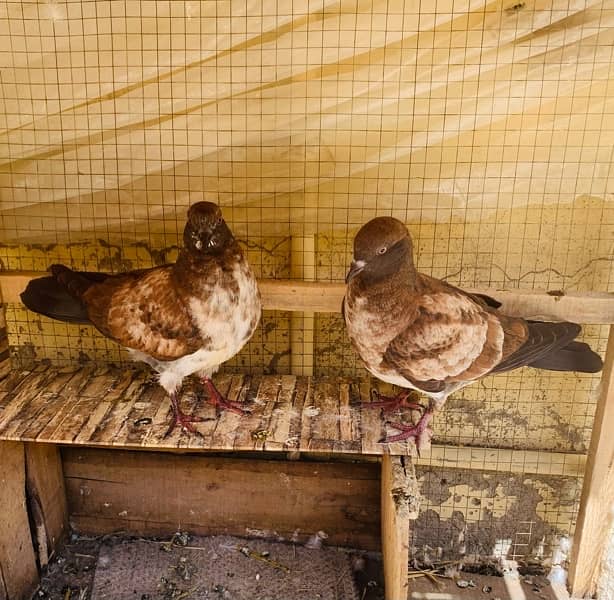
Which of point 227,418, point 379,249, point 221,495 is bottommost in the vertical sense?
point 221,495

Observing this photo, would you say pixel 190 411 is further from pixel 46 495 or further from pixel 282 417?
pixel 46 495

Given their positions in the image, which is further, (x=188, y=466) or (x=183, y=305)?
(x=188, y=466)

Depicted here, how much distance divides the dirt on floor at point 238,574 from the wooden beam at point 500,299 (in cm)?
116

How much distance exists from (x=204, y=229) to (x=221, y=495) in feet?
4.41

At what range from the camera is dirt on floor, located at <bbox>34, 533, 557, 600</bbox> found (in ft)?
7.89

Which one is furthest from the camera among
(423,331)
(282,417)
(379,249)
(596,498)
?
(596,498)

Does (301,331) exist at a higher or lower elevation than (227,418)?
higher

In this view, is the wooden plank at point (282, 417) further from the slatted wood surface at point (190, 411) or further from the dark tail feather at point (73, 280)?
the dark tail feather at point (73, 280)

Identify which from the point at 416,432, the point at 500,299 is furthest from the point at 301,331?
the point at 500,299

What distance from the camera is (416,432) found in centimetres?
201

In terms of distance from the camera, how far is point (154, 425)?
2078 millimetres

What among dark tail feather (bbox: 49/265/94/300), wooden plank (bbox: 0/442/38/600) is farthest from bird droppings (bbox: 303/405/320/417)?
wooden plank (bbox: 0/442/38/600)

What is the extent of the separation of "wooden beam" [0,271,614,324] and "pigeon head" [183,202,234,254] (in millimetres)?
351

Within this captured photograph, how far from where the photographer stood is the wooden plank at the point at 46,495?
95.7 inches
